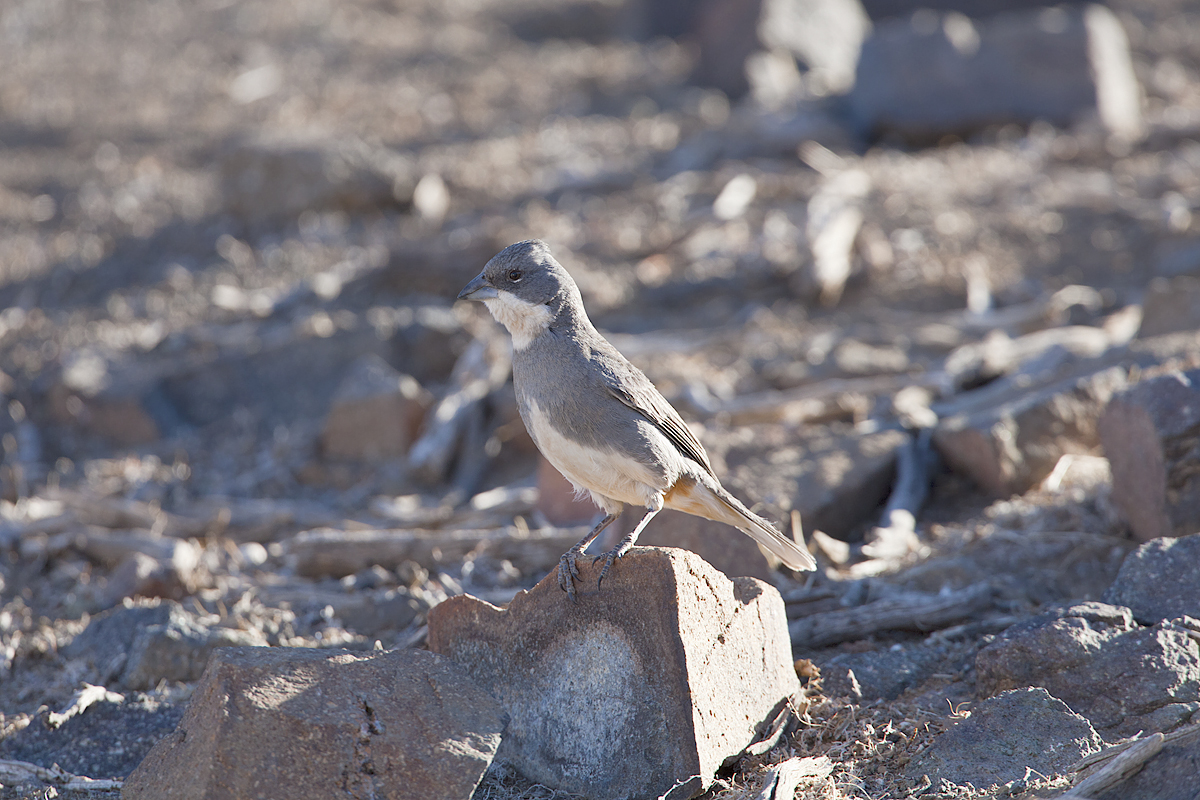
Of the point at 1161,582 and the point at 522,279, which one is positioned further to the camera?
the point at 522,279

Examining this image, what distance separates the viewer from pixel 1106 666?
3.81 m

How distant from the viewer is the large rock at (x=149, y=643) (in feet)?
15.6

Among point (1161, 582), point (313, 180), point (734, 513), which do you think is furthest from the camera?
point (313, 180)

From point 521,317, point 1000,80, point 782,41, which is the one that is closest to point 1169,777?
point 521,317

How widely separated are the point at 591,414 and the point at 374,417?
12.7 feet

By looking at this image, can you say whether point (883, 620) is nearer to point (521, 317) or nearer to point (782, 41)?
point (521, 317)

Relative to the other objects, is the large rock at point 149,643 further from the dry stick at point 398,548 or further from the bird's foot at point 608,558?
the bird's foot at point 608,558

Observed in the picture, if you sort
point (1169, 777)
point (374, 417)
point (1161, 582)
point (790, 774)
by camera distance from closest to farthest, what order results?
point (1169, 777) < point (790, 774) < point (1161, 582) < point (374, 417)

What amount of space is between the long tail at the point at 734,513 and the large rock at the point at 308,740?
147 centimetres

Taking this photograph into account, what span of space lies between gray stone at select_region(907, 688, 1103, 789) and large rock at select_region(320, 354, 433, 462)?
5.07 meters

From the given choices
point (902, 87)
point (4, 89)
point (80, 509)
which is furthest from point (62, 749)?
point (4, 89)

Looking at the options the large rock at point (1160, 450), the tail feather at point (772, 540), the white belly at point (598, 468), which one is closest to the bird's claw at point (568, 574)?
the white belly at point (598, 468)

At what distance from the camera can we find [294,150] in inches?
465

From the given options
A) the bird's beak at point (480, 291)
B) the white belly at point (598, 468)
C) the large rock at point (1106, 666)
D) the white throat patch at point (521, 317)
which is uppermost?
the bird's beak at point (480, 291)
